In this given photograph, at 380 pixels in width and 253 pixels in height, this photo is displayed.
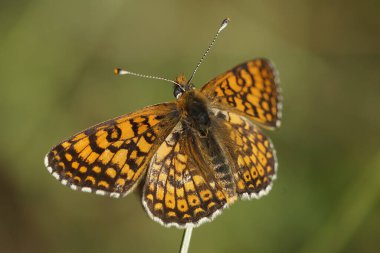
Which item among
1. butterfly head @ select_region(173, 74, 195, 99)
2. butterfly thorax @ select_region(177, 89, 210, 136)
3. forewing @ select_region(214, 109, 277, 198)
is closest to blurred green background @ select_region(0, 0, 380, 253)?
forewing @ select_region(214, 109, 277, 198)

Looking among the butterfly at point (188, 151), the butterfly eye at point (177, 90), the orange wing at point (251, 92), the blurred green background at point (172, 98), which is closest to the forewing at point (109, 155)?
the butterfly at point (188, 151)

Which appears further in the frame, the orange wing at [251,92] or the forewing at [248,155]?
the orange wing at [251,92]

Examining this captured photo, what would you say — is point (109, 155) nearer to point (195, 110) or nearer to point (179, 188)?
point (179, 188)

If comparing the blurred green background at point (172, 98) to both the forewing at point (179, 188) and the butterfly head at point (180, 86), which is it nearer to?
the forewing at point (179, 188)

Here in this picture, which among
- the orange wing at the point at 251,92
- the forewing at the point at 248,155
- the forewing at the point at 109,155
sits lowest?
the forewing at the point at 109,155

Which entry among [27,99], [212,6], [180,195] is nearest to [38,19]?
[27,99]

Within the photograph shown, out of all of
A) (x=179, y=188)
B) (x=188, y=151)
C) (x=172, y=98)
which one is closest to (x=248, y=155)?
(x=188, y=151)

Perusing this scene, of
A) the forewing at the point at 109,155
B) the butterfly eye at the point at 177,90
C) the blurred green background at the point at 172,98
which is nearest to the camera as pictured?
the forewing at the point at 109,155
